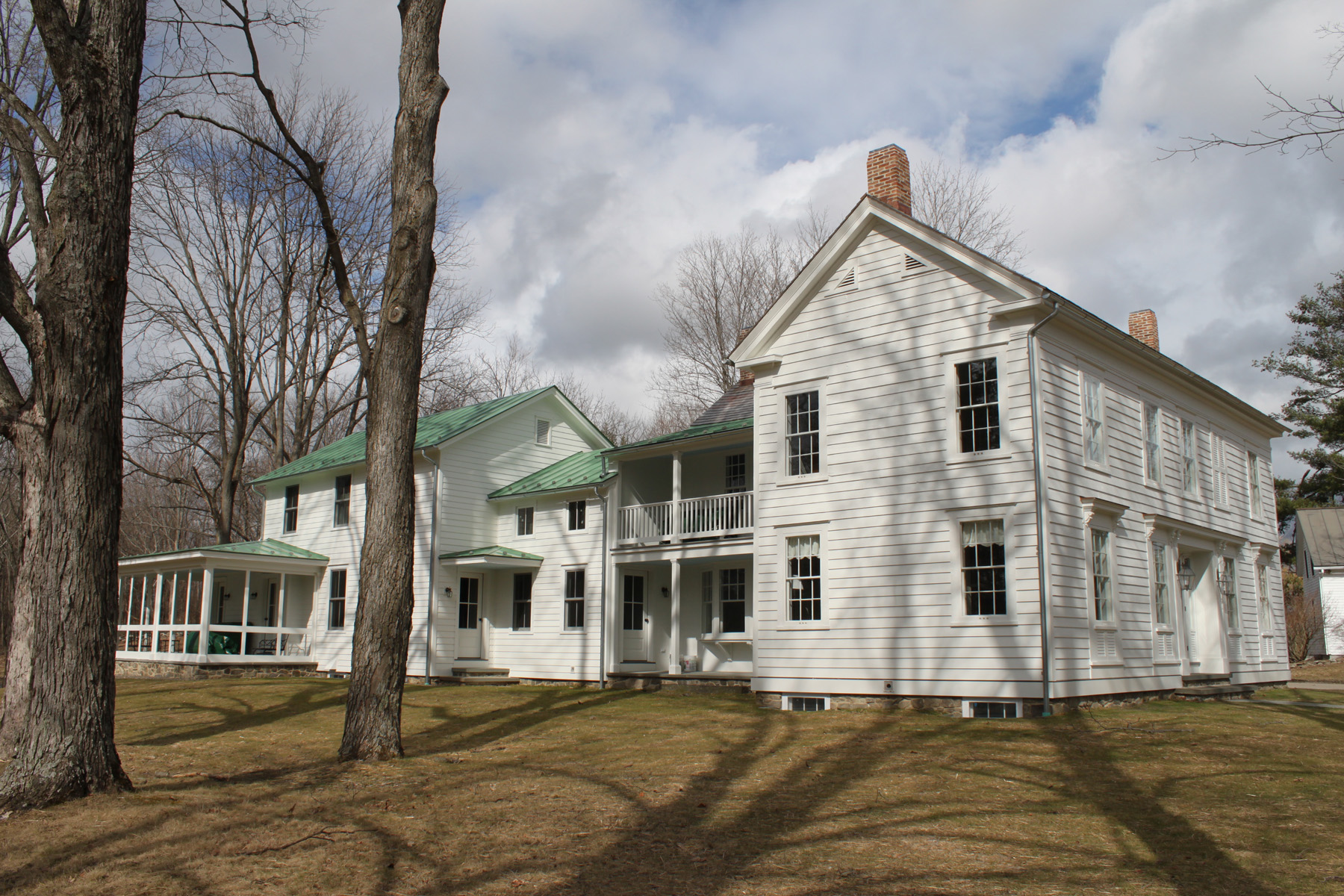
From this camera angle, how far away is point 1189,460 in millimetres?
18703

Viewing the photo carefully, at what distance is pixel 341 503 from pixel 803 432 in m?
15.3

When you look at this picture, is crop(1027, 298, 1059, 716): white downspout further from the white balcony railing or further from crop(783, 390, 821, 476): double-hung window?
the white balcony railing

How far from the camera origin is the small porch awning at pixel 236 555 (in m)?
25.4

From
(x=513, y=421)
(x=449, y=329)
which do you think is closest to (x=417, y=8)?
(x=513, y=421)

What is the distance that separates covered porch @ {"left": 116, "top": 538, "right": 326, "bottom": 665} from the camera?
997 inches

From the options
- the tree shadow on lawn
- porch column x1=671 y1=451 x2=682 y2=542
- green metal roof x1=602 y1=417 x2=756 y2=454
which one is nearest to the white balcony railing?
porch column x1=671 y1=451 x2=682 y2=542

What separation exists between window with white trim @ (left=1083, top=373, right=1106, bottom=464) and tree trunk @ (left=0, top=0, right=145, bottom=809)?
13.1 meters

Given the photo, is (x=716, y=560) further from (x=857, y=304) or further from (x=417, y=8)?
(x=417, y=8)

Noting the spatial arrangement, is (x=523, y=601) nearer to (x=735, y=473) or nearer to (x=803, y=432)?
(x=735, y=473)

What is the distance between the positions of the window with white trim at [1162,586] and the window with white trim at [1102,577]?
1.85 meters

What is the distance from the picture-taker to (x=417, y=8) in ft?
35.6

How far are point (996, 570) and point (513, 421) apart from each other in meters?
15.2

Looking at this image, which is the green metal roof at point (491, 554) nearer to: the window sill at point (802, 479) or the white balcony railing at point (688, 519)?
the white balcony railing at point (688, 519)

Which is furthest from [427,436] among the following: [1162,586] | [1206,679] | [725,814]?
[725,814]
